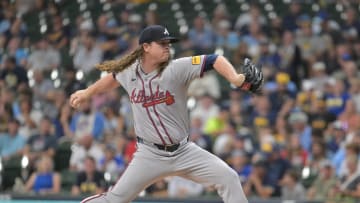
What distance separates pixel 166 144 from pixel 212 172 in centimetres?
41

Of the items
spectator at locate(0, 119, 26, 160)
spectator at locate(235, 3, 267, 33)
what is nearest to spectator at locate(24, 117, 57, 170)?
spectator at locate(0, 119, 26, 160)

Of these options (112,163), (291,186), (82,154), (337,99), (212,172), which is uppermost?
(212,172)

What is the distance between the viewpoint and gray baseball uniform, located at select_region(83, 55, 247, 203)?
6.95 meters

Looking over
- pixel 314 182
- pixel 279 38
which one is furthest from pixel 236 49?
pixel 314 182

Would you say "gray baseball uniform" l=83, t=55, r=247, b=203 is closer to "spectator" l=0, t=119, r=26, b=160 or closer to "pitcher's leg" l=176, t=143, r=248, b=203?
"pitcher's leg" l=176, t=143, r=248, b=203

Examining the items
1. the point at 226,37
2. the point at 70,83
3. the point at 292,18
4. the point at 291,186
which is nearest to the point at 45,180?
the point at 70,83

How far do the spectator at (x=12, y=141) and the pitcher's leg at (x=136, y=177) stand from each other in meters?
6.92

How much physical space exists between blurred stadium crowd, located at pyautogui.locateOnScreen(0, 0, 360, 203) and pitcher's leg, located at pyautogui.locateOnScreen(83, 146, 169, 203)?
3.84 metres

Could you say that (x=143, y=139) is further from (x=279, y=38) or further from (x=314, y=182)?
(x=279, y=38)

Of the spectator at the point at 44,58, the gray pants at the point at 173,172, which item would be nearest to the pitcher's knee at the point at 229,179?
the gray pants at the point at 173,172

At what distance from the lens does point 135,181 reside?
695cm

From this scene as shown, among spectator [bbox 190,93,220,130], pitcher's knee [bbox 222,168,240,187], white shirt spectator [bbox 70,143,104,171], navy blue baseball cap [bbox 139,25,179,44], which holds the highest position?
navy blue baseball cap [bbox 139,25,179,44]

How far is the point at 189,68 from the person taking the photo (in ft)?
22.7

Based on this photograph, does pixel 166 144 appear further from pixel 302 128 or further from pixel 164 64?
pixel 302 128
